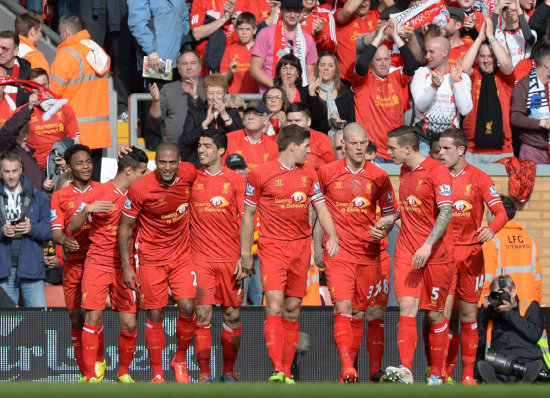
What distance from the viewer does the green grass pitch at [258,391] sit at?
4.96 m

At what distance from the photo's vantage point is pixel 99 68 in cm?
1445

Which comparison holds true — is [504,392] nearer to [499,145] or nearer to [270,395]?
[270,395]

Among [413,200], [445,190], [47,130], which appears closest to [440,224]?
[445,190]

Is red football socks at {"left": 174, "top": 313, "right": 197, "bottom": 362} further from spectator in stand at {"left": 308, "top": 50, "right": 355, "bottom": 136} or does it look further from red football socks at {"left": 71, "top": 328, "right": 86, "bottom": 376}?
spectator in stand at {"left": 308, "top": 50, "right": 355, "bottom": 136}

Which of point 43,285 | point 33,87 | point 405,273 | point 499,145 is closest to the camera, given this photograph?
point 405,273

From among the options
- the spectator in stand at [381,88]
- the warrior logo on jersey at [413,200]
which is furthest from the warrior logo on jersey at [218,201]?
the spectator in stand at [381,88]

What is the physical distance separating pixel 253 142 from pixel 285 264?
2.68 meters

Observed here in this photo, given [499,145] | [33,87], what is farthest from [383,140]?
[33,87]

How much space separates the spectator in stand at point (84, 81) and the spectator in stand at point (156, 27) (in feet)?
1.92

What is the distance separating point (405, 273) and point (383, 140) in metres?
3.76

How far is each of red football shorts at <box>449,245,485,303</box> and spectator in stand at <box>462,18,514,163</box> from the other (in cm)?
333

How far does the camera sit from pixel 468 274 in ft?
36.8

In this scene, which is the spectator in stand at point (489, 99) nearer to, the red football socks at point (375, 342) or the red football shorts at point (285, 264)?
the red football socks at point (375, 342)

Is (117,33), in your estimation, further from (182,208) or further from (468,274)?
(468,274)
